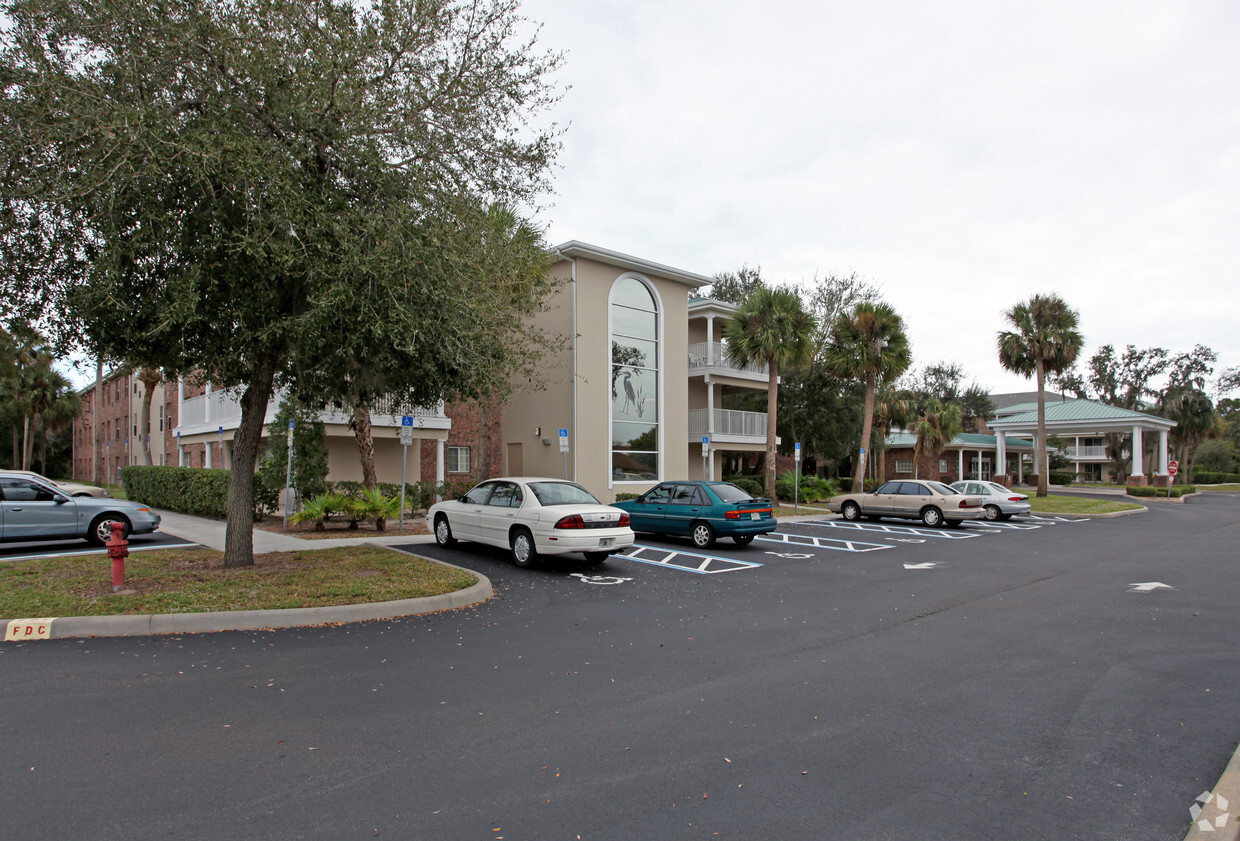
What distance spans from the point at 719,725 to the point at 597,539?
6.88 metres

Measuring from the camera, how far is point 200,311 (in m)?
9.69

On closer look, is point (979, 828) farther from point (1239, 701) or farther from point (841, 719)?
point (1239, 701)

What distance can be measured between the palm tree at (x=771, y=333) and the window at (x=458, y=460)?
36.1 ft

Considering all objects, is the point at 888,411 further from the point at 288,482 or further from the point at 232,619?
the point at 232,619

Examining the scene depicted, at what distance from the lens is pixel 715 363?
1222 inches

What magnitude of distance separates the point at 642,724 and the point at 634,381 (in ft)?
71.9

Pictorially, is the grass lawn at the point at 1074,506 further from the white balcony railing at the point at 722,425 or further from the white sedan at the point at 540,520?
the white sedan at the point at 540,520

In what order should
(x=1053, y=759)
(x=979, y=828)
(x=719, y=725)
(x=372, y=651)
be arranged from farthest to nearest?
1. (x=372, y=651)
2. (x=719, y=725)
3. (x=1053, y=759)
4. (x=979, y=828)

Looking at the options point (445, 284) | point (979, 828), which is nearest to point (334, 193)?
point (445, 284)

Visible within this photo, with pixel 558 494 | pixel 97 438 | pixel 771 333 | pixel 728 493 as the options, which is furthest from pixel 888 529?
pixel 97 438

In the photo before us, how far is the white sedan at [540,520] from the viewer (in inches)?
466

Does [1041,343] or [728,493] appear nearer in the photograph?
[728,493]

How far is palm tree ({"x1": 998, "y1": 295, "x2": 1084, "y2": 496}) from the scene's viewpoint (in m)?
36.8

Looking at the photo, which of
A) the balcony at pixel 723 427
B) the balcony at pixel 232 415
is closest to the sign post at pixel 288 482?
the balcony at pixel 232 415
